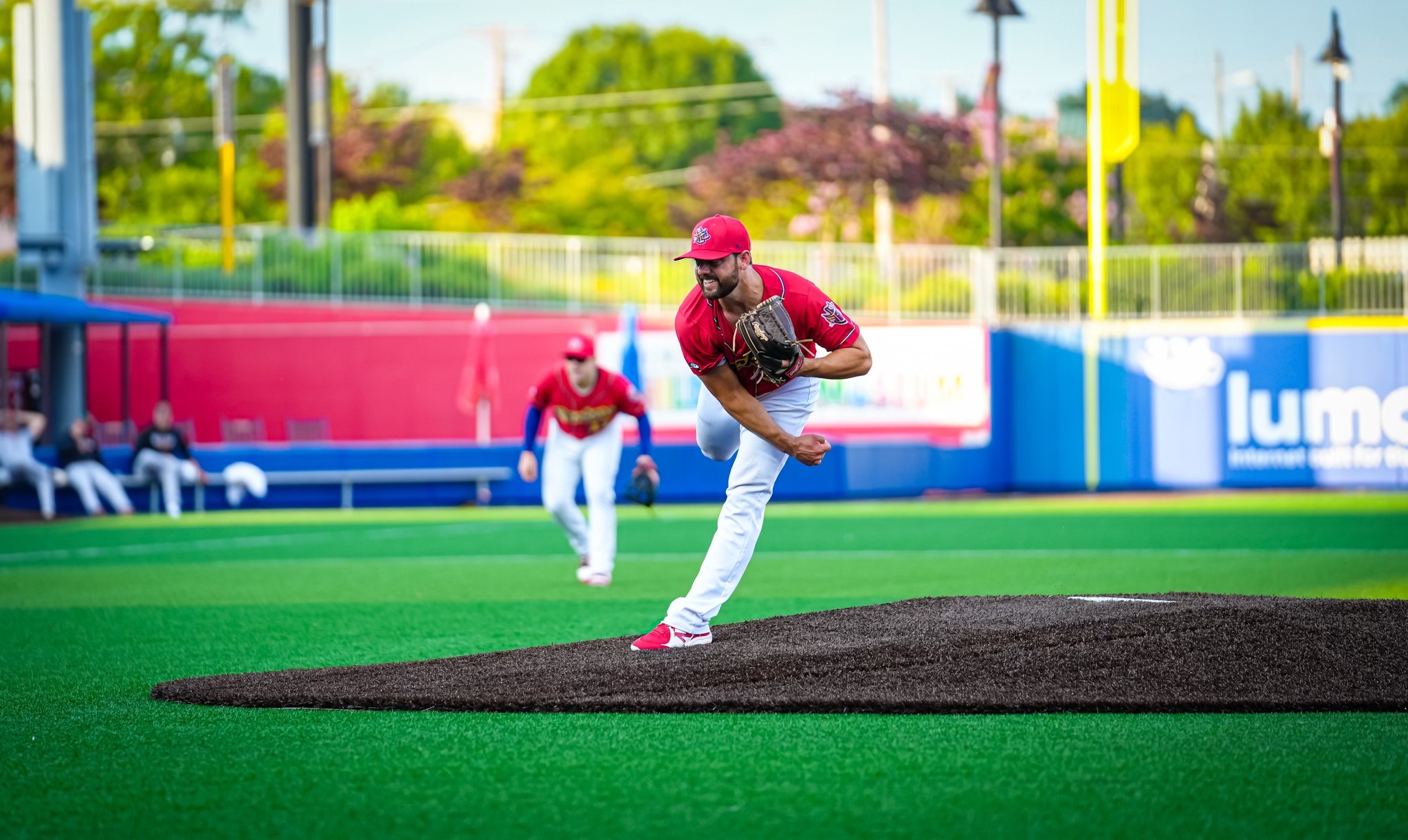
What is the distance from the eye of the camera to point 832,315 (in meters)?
6.75

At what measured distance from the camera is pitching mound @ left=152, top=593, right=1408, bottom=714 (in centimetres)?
588

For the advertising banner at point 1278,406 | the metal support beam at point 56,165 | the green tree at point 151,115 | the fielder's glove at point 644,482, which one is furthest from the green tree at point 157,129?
the fielder's glove at point 644,482

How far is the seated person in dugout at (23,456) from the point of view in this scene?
67.4 ft

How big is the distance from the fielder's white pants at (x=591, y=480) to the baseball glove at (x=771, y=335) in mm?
4777

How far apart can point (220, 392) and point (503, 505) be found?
858 cm

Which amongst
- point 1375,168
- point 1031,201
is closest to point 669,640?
point 1031,201

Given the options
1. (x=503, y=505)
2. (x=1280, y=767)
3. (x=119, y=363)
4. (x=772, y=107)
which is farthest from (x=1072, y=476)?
(x=772, y=107)

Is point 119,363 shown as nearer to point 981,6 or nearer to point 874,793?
point 981,6

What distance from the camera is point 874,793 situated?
4539mm

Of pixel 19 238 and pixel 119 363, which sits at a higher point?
pixel 19 238

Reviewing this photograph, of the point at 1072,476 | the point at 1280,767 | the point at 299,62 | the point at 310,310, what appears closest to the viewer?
the point at 1280,767

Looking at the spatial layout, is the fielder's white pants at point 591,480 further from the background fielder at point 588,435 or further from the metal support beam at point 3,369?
the metal support beam at point 3,369

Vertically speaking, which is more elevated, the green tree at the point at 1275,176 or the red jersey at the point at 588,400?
the green tree at the point at 1275,176

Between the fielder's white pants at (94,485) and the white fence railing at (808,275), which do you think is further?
the white fence railing at (808,275)
